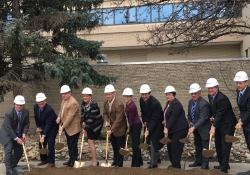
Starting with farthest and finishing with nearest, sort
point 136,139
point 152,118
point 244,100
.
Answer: point 136,139 → point 152,118 → point 244,100

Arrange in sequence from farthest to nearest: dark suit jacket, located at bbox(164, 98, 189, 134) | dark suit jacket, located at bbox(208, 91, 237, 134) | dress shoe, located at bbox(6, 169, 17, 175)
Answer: dress shoe, located at bbox(6, 169, 17, 175) → dark suit jacket, located at bbox(164, 98, 189, 134) → dark suit jacket, located at bbox(208, 91, 237, 134)

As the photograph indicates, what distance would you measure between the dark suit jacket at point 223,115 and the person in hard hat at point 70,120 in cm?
294

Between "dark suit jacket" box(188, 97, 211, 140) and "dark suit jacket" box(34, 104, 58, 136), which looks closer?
"dark suit jacket" box(188, 97, 211, 140)

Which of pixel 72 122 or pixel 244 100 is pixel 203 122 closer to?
pixel 244 100

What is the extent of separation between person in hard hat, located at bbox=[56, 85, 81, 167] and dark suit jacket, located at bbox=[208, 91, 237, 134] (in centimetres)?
294

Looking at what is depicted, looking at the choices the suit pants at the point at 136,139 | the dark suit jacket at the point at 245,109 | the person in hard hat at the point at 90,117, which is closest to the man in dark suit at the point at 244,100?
the dark suit jacket at the point at 245,109

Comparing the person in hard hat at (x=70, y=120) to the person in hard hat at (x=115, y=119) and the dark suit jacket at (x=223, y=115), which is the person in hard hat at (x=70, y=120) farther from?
the dark suit jacket at (x=223, y=115)

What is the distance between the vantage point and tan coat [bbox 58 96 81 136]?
713cm

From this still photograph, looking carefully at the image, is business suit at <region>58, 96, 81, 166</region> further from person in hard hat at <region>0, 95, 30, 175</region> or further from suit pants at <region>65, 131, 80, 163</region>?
person in hard hat at <region>0, 95, 30, 175</region>

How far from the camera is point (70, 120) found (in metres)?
7.12

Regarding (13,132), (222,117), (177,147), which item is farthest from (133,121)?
(13,132)

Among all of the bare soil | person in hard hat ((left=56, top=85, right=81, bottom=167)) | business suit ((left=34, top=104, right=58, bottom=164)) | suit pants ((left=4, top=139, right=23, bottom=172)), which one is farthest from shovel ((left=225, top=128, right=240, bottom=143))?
suit pants ((left=4, top=139, right=23, bottom=172))

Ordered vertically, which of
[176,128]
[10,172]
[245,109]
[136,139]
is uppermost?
[245,109]

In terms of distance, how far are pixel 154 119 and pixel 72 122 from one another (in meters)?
1.83
